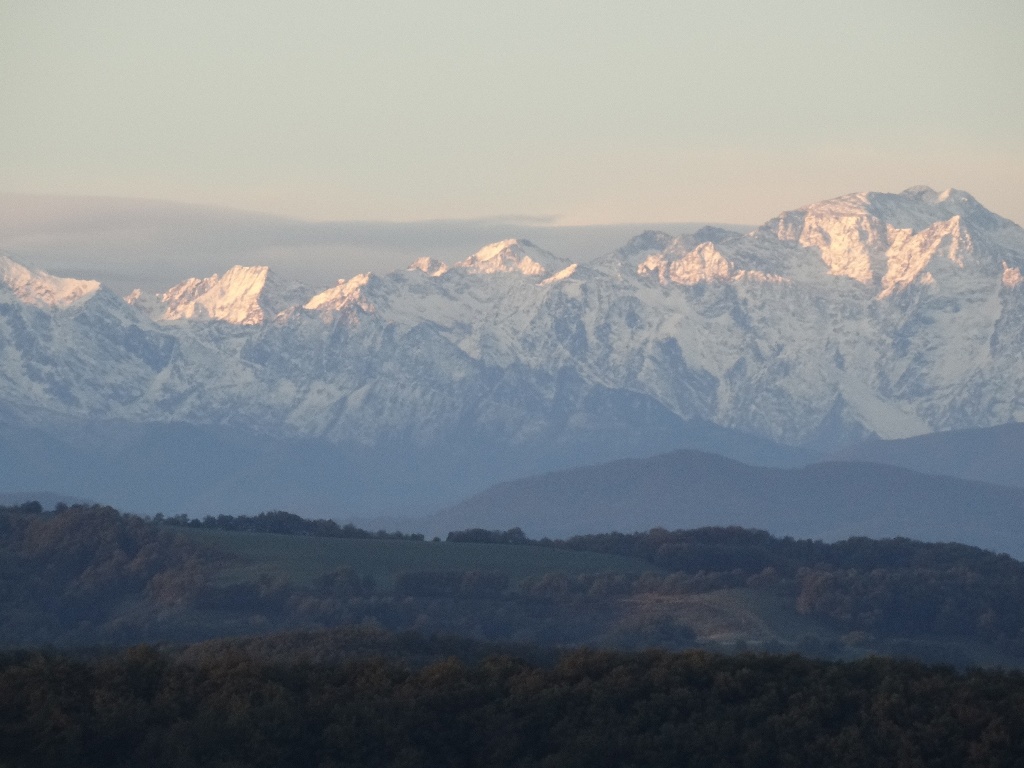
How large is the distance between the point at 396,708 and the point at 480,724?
3013 millimetres

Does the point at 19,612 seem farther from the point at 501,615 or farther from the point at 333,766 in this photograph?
the point at 333,766

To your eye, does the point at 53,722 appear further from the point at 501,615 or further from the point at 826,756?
the point at 501,615

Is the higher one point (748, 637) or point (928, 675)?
point (928, 675)

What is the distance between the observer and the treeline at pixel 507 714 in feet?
240

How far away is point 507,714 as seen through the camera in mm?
77938

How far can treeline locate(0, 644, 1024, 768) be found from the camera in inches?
2874

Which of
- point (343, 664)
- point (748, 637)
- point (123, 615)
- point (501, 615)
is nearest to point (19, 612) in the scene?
point (123, 615)

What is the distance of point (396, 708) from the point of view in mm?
77250

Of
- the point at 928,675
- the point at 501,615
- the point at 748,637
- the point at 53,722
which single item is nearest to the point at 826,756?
the point at 928,675

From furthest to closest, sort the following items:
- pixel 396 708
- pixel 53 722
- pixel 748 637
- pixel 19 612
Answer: pixel 19 612
pixel 748 637
pixel 396 708
pixel 53 722

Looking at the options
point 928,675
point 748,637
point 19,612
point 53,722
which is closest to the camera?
point 53,722

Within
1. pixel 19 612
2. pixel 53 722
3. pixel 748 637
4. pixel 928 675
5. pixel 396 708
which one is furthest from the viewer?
pixel 19 612

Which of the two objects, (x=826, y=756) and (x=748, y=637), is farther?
(x=748, y=637)

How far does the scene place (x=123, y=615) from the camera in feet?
650
